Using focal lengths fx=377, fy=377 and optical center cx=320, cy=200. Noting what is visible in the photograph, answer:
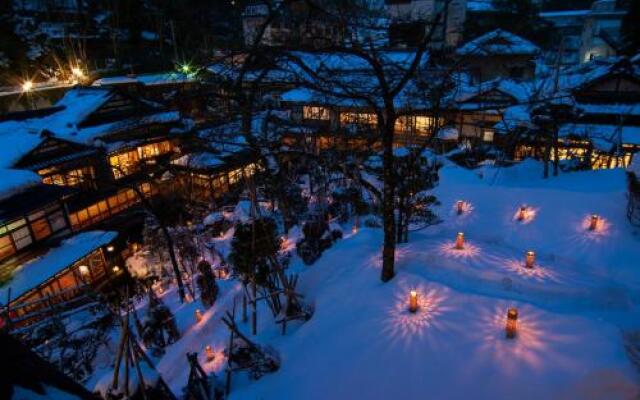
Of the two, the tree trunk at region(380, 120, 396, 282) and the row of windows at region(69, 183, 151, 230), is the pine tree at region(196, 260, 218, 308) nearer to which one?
the tree trunk at region(380, 120, 396, 282)

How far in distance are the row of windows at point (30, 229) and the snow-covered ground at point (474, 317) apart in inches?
381

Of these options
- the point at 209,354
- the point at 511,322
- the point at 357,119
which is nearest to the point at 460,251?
the point at 511,322

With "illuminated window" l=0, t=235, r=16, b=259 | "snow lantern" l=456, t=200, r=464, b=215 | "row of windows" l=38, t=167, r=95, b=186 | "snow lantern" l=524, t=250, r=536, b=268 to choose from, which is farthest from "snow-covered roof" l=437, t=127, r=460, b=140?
"illuminated window" l=0, t=235, r=16, b=259

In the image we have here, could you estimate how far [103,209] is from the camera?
2256 centimetres

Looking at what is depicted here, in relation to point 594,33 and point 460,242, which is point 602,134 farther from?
point 594,33

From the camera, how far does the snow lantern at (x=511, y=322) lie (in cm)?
653

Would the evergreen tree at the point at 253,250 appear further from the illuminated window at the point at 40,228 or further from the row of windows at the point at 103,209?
the row of windows at the point at 103,209

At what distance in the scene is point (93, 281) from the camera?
18250mm

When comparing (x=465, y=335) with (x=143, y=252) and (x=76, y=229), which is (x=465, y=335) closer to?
(x=143, y=252)

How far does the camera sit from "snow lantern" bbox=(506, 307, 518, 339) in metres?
6.53

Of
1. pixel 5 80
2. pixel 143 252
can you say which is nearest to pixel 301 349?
pixel 143 252

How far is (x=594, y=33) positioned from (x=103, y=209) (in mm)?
48484

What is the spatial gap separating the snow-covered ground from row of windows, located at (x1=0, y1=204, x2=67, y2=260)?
9.67 metres

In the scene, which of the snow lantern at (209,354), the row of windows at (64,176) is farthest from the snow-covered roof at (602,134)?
the row of windows at (64,176)
